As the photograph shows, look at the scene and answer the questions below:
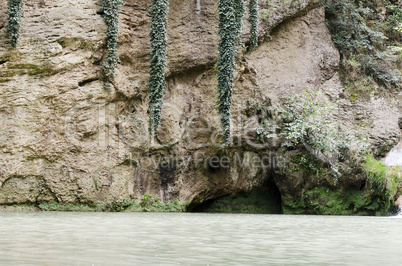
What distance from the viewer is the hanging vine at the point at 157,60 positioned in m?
15.1

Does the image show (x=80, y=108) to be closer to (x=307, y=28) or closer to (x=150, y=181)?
(x=150, y=181)

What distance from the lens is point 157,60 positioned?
15141 millimetres

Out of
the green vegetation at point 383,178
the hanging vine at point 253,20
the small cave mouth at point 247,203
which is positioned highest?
the hanging vine at point 253,20

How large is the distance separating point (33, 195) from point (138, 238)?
9.10 metres

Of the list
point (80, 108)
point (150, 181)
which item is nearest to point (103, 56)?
point (80, 108)

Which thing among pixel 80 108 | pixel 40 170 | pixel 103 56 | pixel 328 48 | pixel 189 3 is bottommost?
pixel 40 170

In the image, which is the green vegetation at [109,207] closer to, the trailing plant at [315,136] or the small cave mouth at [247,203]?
the small cave mouth at [247,203]

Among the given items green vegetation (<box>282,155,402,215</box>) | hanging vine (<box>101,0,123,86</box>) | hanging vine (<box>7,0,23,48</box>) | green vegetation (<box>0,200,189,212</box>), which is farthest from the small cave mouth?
hanging vine (<box>7,0,23,48</box>)

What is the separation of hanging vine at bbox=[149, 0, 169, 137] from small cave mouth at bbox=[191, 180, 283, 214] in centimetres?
461

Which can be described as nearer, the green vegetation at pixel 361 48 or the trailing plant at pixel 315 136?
the trailing plant at pixel 315 136

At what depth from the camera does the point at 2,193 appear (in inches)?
510

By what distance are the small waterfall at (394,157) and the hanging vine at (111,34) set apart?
11919mm

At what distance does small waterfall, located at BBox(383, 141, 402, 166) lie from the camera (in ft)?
54.9

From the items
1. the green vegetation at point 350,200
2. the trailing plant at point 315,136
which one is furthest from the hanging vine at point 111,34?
the green vegetation at point 350,200
